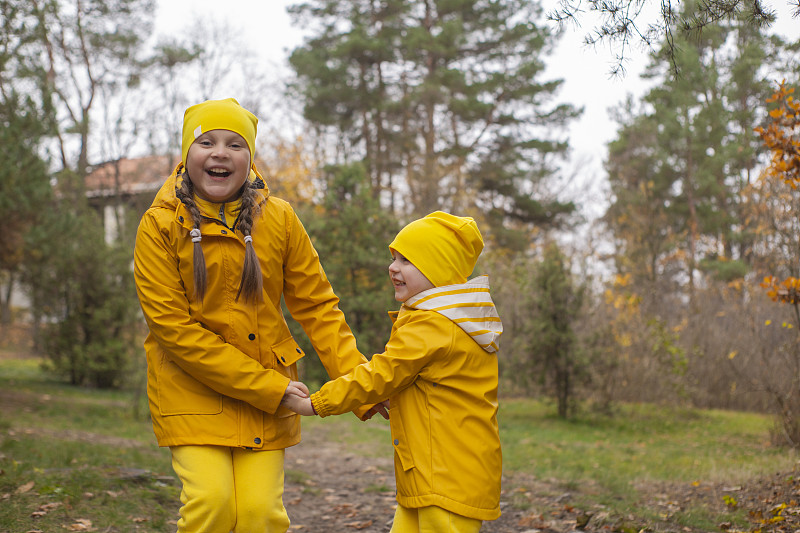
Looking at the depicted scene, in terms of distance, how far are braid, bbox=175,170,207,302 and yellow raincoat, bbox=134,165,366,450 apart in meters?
0.03

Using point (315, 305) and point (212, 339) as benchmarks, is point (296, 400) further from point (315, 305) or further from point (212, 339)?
point (315, 305)

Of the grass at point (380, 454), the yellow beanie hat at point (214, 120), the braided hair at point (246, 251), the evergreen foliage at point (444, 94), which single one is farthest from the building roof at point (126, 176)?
the braided hair at point (246, 251)

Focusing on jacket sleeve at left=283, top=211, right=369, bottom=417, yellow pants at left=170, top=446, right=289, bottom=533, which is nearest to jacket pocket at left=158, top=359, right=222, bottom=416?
yellow pants at left=170, top=446, right=289, bottom=533

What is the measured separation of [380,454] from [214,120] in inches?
246

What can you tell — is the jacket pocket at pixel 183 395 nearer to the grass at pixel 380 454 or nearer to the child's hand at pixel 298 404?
the child's hand at pixel 298 404

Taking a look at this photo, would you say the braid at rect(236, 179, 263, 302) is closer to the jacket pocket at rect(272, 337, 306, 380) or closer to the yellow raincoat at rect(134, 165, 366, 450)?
the yellow raincoat at rect(134, 165, 366, 450)

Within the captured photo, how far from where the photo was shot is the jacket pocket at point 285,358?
2930 millimetres

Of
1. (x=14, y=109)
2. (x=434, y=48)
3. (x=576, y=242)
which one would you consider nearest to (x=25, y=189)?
(x=14, y=109)

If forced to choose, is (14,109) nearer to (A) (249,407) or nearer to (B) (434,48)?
(A) (249,407)

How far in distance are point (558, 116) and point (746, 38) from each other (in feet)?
17.8

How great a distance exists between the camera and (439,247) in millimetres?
2998

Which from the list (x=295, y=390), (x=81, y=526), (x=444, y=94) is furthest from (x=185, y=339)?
(x=444, y=94)

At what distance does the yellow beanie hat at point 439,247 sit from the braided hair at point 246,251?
0.58 m

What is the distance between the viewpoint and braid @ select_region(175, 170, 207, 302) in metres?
2.81
